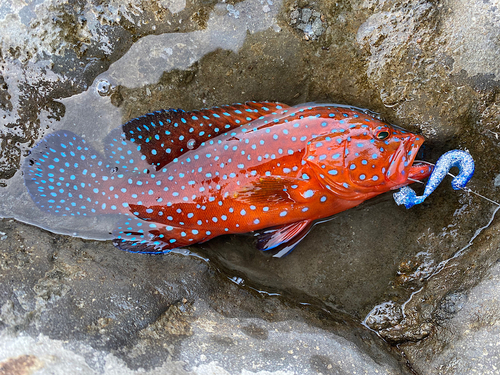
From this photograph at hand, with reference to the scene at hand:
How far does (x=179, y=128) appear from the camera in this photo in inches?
139

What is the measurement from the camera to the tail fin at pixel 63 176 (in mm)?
3484

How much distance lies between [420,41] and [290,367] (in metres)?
3.23

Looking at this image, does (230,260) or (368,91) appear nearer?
(368,91)

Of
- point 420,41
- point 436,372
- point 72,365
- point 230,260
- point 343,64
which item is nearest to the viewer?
point 72,365

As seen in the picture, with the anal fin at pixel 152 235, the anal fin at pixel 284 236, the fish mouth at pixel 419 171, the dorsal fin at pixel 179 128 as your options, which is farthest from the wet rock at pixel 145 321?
the fish mouth at pixel 419 171

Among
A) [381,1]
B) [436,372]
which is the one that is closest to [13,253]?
[436,372]

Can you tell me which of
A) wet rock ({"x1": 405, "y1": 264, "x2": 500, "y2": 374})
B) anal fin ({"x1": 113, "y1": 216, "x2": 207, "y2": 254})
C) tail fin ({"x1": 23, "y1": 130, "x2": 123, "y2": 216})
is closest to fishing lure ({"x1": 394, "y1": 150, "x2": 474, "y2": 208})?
wet rock ({"x1": 405, "y1": 264, "x2": 500, "y2": 374})

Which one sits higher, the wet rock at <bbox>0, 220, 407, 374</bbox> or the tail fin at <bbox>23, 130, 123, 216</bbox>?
the tail fin at <bbox>23, 130, 123, 216</bbox>

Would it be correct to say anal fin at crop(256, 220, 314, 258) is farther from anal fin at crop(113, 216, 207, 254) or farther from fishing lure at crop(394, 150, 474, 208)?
fishing lure at crop(394, 150, 474, 208)

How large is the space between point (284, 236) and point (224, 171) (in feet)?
3.13

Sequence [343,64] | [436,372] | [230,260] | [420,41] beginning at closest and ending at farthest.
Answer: [436,372]
[420,41]
[343,64]
[230,260]

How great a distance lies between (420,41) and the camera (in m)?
3.31

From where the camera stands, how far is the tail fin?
137 inches

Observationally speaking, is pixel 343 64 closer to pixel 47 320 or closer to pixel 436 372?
pixel 436 372
